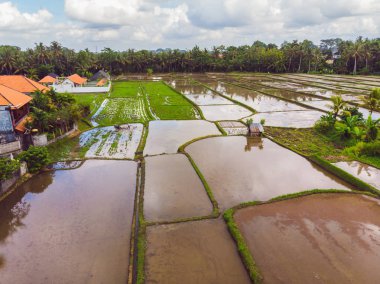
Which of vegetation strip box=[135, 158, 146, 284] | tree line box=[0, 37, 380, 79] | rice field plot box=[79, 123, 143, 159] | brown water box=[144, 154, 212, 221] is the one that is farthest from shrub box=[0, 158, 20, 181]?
tree line box=[0, 37, 380, 79]

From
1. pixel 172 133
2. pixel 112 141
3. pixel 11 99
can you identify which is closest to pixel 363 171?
pixel 172 133

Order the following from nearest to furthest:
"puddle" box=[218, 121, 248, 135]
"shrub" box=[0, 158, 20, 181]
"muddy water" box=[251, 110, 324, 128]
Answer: "shrub" box=[0, 158, 20, 181], "puddle" box=[218, 121, 248, 135], "muddy water" box=[251, 110, 324, 128]

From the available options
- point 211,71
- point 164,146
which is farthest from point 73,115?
point 211,71

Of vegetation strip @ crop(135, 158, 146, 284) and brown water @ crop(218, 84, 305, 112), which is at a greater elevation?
brown water @ crop(218, 84, 305, 112)

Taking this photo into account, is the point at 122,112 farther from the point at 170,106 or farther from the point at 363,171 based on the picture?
the point at 363,171

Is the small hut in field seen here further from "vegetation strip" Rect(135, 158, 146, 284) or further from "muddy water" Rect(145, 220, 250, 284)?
"muddy water" Rect(145, 220, 250, 284)

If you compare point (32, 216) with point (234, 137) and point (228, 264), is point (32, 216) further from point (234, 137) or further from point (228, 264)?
point (234, 137)
